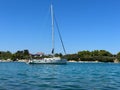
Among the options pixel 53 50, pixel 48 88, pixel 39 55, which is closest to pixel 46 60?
pixel 53 50

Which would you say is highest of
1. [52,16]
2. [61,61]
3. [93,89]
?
[52,16]

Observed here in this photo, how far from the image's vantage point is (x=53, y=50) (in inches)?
4744

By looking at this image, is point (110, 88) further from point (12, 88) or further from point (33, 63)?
point (33, 63)

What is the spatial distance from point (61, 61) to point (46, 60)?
237 inches

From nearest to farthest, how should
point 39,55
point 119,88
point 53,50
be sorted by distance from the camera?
1. point 119,88
2. point 53,50
3. point 39,55

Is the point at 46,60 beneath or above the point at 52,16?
beneath

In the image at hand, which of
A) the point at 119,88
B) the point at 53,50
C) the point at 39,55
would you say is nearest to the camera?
the point at 119,88

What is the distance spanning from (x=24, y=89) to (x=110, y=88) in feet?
30.2

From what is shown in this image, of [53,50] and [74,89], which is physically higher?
[53,50]

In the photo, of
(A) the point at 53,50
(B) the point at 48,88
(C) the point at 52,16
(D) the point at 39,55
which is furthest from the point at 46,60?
(B) the point at 48,88

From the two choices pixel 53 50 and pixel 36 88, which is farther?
pixel 53 50

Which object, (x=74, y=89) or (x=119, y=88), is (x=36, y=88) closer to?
(x=74, y=89)

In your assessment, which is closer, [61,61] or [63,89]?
[63,89]

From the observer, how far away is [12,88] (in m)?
31.5
